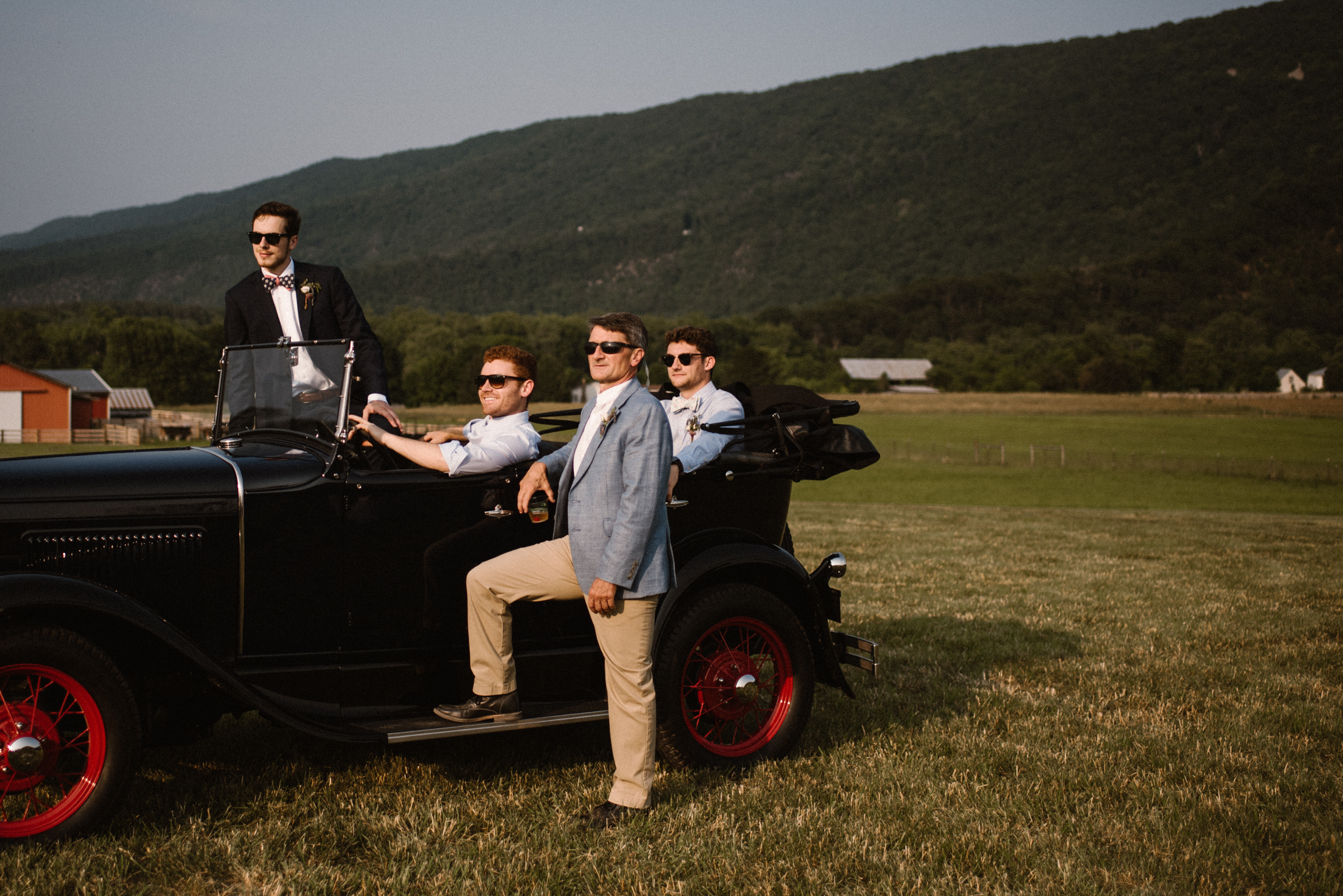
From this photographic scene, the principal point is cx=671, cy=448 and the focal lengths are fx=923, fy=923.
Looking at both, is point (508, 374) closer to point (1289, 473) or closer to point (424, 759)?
point (424, 759)

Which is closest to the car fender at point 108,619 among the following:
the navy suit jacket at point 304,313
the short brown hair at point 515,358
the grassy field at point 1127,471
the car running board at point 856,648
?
the navy suit jacket at point 304,313

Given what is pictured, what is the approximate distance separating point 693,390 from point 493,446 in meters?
1.52

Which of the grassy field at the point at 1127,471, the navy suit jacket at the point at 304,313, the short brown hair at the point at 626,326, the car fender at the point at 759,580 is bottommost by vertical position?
the grassy field at the point at 1127,471

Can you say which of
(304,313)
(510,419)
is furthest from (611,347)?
(304,313)

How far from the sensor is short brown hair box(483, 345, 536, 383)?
4.49 meters

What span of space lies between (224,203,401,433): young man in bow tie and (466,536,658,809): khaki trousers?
→ 114 cm

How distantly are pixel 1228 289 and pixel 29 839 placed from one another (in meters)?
177

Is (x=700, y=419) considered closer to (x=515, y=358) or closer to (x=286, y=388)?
(x=515, y=358)

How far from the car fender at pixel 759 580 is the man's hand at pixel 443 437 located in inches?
48.4

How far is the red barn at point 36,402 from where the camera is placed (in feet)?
150

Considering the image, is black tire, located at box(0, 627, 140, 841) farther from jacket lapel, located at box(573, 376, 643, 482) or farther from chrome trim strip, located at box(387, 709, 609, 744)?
jacket lapel, located at box(573, 376, 643, 482)

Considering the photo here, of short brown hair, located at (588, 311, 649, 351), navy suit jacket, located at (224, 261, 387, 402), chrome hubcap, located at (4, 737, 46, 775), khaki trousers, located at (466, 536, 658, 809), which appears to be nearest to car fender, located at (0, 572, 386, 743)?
chrome hubcap, located at (4, 737, 46, 775)

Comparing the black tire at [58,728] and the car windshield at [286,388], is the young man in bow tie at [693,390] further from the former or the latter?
the black tire at [58,728]

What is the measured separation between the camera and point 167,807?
12.9 ft
